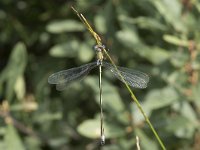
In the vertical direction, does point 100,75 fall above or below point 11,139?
above

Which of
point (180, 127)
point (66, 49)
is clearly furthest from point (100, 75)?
point (66, 49)

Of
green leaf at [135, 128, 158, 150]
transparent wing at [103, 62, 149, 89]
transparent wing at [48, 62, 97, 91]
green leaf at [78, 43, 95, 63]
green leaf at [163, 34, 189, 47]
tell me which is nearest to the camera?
transparent wing at [103, 62, 149, 89]

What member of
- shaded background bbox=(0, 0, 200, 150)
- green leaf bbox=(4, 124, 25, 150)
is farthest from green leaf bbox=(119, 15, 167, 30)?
green leaf bbox=(4, 124, 25, 150)

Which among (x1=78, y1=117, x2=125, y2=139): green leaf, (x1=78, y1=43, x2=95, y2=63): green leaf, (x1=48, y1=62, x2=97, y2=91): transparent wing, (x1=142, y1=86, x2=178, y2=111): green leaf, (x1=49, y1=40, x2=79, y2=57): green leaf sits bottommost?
Result: (x1=78, y1=117, x2=125, y2=139): green leaf

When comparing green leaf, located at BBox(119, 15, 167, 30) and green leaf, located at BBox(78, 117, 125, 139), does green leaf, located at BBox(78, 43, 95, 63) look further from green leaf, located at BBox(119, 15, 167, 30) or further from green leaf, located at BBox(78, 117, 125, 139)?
green leaf, located at BBox(78, 117, 125, 139)

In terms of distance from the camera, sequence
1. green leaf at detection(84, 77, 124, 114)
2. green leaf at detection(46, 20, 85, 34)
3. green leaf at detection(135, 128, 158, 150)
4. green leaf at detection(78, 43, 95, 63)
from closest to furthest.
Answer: green leaf at detection(135, 128, 158, 150) < green leaf at detection(84, 77, 124, 114) < green leaf at detection(78, 43, 95, 63) < green leaf at detection(46, 20, 85, 34)

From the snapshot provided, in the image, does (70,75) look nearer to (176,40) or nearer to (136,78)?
(136,78)

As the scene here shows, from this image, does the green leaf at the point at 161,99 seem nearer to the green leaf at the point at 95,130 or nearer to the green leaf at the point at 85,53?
the green leaf at the point at 95,130

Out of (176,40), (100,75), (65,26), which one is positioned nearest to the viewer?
(100,75)
